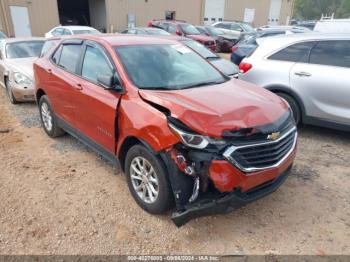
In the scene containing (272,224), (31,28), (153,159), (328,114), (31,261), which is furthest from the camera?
(31,28)

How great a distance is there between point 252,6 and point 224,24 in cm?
1511

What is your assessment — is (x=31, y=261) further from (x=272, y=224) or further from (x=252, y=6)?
(x=252, y=6)

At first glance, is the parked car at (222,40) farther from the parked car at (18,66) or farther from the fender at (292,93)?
the fender at (292,93)

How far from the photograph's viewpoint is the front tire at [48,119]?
4.84 m

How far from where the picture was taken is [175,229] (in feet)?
9.77

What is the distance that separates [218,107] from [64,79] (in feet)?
7.90

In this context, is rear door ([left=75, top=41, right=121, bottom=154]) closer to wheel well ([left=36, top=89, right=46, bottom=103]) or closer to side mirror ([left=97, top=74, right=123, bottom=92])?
side mirror ([left=97, top=74, right=123, bottom=92])

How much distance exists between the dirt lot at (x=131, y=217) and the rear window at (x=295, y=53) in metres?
1.75

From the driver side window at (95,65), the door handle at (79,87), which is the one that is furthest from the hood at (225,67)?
the door handle at (79,87)

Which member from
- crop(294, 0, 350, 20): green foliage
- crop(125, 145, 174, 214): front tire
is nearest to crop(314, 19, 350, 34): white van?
crop(125, 145, 174, 214): front tire

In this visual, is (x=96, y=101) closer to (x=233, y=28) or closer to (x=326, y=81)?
(x=326, y=81)

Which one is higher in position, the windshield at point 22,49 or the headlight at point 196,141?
the headlight at point 196,141

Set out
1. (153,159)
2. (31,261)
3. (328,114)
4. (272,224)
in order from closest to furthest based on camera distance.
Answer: (31,261), (153,159), (272,224), (328,114)

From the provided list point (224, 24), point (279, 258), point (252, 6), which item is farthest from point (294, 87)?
point (252, 6)
